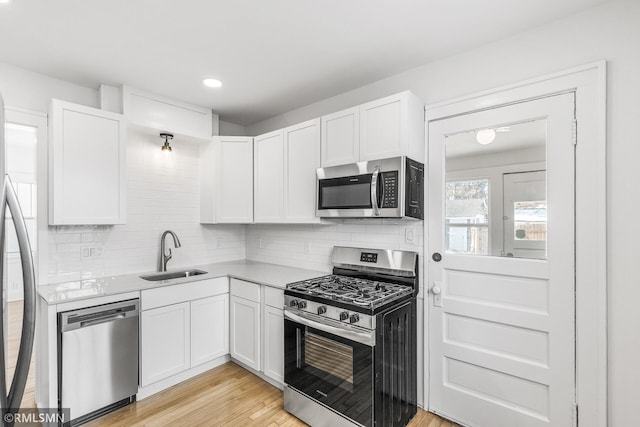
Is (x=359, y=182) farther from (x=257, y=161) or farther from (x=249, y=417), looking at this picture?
(x=249, y=417)

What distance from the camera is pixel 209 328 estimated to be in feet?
9.57

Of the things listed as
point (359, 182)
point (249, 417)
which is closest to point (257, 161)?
point (359, 182)

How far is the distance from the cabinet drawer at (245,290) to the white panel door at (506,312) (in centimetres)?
143

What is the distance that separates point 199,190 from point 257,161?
813 millimetres

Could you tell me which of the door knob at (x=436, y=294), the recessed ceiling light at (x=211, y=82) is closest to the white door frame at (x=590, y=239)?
the door knob at (x=436, y=294)

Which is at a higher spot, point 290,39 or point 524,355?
point 290,39

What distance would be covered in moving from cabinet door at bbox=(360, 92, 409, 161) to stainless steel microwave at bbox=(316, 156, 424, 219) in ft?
0.29

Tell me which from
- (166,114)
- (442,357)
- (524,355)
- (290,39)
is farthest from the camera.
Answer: (166,114)

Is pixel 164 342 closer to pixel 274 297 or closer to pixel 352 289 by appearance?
pixel 274 297

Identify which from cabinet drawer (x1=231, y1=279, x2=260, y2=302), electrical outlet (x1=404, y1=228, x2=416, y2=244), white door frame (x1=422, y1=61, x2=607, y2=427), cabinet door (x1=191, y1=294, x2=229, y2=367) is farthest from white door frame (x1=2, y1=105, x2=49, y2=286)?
white door frame (x1=422, y1=61, x2=607, y2=427)

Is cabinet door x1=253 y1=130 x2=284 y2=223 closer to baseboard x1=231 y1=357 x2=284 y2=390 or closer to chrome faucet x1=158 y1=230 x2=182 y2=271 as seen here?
chrome faucet x1=158 y1=230 x2=182 y2=271

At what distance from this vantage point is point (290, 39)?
2084mm

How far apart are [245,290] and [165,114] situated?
5.96 feet

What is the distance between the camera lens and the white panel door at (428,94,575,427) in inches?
72.3
